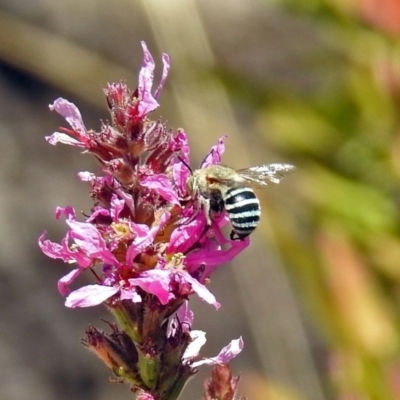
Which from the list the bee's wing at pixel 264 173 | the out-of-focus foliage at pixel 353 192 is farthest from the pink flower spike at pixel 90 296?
the out-of-focus foliage at pixel 353 192

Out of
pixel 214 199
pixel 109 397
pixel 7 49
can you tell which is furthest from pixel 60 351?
pixel 214 199

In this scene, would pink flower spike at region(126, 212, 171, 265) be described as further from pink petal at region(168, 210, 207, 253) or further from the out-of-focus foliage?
the out-of-focus foliage

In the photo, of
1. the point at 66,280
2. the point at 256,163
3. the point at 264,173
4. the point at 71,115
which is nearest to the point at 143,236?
the point at 66,280

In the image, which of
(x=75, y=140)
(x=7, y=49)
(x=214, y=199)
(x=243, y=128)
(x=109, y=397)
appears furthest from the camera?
(x=243, y=128)

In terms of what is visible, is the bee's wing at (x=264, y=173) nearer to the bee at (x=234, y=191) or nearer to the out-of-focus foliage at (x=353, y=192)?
the bee at (x=234, y=191)

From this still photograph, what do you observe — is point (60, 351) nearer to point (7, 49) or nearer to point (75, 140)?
point (7, 49)
